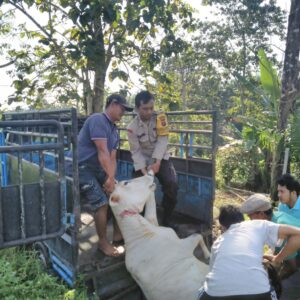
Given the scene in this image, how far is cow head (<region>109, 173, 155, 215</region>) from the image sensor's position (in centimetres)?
308

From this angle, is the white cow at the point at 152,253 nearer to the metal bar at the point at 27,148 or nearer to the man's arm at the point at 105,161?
the man's arm at the point at 105,161

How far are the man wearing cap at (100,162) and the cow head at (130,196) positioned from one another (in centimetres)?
8

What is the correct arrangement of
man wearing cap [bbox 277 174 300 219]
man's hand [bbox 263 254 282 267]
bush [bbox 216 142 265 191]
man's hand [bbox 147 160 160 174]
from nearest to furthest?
man's hand [bbox 263 254 282 267], man wearing cap [bbox 277 174 300 219], man's hand [bbox 147 160 160 174], bush [bbox 216 142 265 191]

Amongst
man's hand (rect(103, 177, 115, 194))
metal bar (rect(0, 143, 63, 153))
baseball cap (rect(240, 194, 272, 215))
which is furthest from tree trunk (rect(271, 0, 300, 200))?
metal bar (rect(0, 143, 63, 153))

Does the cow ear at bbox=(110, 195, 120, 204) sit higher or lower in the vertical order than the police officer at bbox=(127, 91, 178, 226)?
lower

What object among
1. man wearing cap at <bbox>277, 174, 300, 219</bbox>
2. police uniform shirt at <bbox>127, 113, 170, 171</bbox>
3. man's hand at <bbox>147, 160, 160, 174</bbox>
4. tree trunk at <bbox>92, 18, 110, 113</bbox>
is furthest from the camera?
tree trunk at <bbox>92, 18, 110, 113</bbox>

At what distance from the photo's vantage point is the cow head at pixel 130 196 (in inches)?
121

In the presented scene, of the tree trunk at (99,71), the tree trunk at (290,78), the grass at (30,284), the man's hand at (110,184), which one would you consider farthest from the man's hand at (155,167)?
the tree trunk at (290,78)

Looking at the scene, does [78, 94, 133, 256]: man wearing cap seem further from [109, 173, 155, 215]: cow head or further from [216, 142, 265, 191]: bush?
[216, 142, 265, 191]: bush

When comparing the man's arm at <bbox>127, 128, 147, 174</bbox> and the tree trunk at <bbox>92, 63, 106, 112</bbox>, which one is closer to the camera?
the man's arm at <bbox>127, 128, 147, 174</bbox>

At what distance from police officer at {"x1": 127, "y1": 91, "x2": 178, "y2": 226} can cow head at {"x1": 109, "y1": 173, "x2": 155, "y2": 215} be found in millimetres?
496

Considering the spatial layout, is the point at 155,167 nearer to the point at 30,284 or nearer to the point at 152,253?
the point at 152,253

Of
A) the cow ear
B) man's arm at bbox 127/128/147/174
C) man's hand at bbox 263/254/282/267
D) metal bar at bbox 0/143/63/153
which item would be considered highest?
metal bar at bbox 0/143/63/153

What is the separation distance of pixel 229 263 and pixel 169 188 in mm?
1603
